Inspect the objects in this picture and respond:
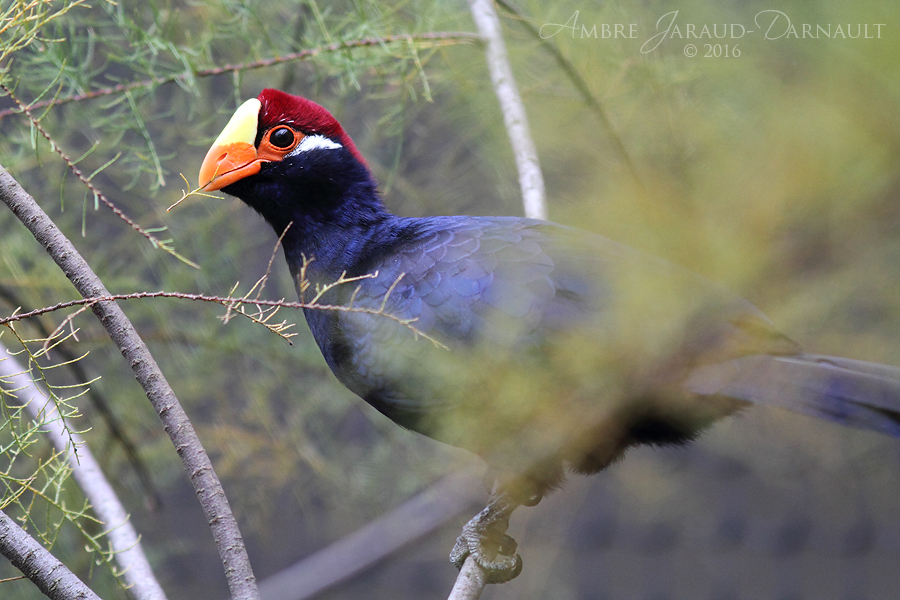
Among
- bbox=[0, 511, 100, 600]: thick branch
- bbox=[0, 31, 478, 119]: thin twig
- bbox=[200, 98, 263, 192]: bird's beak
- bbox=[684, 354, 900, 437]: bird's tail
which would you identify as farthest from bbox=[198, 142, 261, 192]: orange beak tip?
bbox=[684, 354, 900, 437]: bird's tail

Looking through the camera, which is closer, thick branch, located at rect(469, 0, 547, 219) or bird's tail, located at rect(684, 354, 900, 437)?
bird's tail, located at rect(684, 354, 900, 437)

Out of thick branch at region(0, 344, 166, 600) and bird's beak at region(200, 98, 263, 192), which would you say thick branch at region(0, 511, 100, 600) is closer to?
thick branch at region(0, 344, 166, 600)

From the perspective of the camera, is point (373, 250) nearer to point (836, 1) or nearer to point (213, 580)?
point (836, 1)

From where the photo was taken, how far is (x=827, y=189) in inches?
9.6

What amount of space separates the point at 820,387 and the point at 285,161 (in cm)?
85

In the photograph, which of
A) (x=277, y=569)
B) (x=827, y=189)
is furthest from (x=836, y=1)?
(x=277, y=569)

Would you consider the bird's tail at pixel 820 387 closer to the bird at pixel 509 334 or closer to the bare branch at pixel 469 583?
the bird at pixel 509 334

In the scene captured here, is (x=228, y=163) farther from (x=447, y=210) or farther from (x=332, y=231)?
(x=447, y=210)

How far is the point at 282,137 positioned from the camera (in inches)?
41.3

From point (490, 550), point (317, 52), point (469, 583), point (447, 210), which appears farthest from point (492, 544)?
point (447, 210)

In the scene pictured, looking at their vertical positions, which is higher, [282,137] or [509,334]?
[282,137]

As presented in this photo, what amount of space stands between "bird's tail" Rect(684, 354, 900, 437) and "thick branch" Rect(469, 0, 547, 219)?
489mm

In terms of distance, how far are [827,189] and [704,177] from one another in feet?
0.19

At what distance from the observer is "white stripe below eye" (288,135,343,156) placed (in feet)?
3.47
